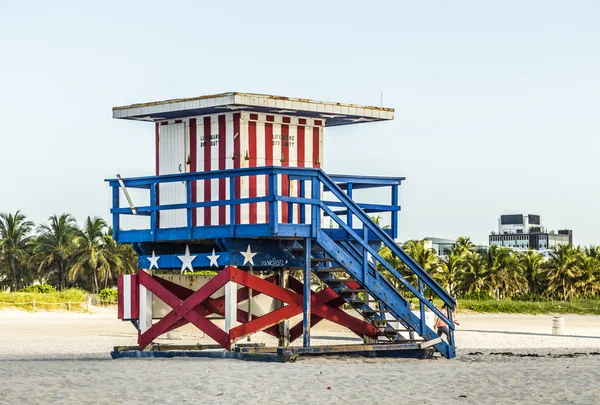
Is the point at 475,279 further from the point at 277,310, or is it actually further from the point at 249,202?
the point at 249,202

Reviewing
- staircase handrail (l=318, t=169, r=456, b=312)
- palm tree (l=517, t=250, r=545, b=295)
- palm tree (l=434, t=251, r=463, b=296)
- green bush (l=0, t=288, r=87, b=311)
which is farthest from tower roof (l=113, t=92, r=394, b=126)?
palm tree (l=517, t=250, r=545, b=295)

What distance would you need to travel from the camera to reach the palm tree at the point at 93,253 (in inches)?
2758

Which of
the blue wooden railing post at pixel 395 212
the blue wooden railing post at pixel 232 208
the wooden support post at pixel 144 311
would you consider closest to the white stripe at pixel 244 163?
the blue wooden railing post at pixel 232 208

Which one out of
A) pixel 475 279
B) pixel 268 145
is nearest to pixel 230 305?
pixel 268 145

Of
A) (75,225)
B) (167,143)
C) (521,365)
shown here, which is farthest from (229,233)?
(75,225)

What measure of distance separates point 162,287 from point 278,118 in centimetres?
327

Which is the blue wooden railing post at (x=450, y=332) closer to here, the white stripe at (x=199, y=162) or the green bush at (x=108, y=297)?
the white stripe at (x=199, y=162)

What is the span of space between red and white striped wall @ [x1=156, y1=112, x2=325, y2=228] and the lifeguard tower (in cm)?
2

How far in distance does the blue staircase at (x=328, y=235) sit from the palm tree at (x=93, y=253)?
5384 cm

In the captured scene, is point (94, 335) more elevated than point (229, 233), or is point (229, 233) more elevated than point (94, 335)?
point (229, 233)

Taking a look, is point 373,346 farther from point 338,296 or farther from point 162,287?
point 162,287

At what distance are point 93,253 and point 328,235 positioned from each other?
5589 centimetres

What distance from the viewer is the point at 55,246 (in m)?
73.8

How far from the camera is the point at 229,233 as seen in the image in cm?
1555
